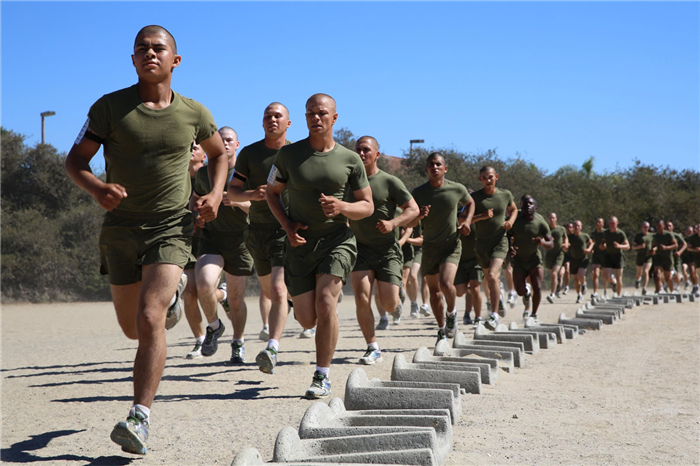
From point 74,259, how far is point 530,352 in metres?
19.9

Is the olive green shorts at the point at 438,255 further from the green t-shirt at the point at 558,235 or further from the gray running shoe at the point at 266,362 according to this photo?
the green t-shirt at the point at 558,235

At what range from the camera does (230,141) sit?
8.13 metres

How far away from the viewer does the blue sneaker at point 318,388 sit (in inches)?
220

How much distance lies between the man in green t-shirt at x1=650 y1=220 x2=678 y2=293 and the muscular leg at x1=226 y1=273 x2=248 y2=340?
16995 millimetres

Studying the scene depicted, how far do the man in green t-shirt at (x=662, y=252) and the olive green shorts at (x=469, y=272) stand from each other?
12268 millimetres

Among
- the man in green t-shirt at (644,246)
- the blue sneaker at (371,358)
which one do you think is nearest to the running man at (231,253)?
the blue sneaker at (371,358)

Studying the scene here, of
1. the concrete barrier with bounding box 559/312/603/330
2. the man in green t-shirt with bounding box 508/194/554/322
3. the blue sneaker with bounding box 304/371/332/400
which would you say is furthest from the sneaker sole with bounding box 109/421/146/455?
the concrete barrier with bounding box 559/312/603/330

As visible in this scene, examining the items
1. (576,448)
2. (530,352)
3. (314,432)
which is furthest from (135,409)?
(530,352)

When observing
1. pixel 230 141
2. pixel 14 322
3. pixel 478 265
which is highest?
pixel 230 141

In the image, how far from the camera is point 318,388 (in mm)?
5625

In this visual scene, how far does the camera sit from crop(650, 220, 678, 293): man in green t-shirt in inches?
843

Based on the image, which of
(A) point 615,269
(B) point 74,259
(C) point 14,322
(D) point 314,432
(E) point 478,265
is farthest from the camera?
(B) point 74,259

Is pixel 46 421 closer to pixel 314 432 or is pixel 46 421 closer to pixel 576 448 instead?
pixel 314 432

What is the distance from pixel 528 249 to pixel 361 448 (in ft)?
28.7
